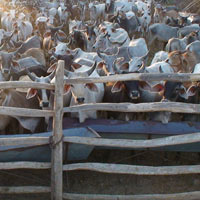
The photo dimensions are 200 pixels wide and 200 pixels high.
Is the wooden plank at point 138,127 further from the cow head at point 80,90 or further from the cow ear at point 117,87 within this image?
the cow ear at point 117,87

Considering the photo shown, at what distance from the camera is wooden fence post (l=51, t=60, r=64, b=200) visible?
413 cm

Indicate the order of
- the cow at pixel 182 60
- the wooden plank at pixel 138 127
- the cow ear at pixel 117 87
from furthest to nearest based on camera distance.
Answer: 1. the cow at pixel 182 60
2. the cow ear at pixel 117 87
3. the wooden plank at pixel 138 127

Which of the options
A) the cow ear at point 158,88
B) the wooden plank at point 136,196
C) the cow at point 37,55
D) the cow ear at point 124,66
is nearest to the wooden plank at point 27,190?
the wooden plank at point 136,196

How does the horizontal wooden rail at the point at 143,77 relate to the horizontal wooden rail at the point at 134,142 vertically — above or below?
above

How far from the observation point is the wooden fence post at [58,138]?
13.5 ft

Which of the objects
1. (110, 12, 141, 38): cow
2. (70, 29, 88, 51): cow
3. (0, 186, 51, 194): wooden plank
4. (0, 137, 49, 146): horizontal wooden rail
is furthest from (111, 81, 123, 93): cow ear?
(110, 12, 141, 38): cow

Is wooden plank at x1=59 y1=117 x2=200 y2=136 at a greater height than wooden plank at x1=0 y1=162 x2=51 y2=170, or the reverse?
wooden plank at x1=59 y1=117 x2=200 y2=136

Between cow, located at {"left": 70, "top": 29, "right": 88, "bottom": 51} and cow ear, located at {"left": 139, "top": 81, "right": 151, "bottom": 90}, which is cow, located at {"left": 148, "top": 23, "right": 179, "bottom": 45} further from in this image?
cow ear, located at {"left": 139, "top": 81, "right": 151, "bottom": 90}

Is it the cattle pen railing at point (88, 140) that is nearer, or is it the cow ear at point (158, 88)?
the cattle pen railing at point (88, 140)

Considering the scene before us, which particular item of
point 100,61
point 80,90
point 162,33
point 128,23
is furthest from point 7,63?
point 128,23

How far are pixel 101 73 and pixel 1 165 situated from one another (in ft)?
11.7

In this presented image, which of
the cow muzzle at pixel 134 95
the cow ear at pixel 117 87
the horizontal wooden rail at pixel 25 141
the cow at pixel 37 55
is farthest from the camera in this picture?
the cow at pixel 37 55

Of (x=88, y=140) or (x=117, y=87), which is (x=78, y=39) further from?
(x=88, y=140)

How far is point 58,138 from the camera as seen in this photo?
4219mm
